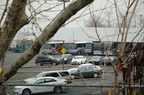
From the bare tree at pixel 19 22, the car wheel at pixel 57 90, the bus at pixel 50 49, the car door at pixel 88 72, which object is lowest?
the car door at pixel 88 72

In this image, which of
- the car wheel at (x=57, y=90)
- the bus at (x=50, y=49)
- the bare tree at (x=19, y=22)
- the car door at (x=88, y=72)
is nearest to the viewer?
the bare tree at (x=19, y=22)

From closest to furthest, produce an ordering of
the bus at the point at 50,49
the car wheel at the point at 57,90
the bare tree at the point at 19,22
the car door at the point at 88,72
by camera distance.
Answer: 1. the bare tree at the point at 19,22
2. the bus at the point at 50,49
3. the car wheel at the point at 57,90
4. the car door at the point at 88,72

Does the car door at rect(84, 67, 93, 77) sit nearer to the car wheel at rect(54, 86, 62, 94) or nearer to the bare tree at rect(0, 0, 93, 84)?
the car wheel at rect(54, 86, 62, 94)

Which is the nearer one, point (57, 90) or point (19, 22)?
point (19, 22)

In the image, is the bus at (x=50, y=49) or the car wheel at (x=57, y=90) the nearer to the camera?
the bus at (x=50, y=49)

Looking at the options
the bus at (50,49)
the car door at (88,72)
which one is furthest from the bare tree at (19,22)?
the car door at (88,72)

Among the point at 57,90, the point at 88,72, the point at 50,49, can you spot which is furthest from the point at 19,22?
the point at 88,72

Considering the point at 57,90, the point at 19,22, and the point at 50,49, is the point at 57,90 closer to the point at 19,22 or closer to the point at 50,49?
the point at 50,49

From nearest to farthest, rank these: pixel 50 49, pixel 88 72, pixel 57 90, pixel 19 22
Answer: pixel 19 22 → pixel 50 49 → pixel 57 90 → pixel 88 72

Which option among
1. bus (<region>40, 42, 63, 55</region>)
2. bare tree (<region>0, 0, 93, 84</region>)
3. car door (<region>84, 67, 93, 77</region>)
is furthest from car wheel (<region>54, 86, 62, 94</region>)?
car door (<region>84, 67, 93, 77</region>)

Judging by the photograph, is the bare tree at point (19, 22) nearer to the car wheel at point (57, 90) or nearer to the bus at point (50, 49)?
the bus at point (50, 49)

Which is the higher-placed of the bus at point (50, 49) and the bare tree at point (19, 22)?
the bare tree at point (19, 22)

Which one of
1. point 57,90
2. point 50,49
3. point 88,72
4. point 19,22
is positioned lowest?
point 88,72

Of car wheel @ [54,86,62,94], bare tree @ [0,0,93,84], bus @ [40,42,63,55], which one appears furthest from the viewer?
car wheel @ [54,86,62,94]
